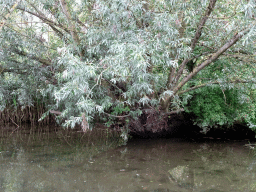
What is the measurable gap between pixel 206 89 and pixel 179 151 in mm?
1800

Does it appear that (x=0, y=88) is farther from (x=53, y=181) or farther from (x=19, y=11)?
(x=53, y=181)

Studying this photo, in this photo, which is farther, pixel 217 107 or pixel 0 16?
pixel 217 107

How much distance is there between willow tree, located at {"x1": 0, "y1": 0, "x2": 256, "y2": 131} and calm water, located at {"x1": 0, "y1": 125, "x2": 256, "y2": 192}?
77 cm

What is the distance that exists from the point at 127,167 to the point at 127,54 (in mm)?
1916

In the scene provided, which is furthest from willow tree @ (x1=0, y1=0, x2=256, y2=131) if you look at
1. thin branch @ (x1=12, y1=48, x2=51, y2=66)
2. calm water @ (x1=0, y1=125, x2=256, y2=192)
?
calm water @ (x1=0, y1=125, x2=256, y2=192)

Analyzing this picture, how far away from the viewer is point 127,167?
430 centimetres

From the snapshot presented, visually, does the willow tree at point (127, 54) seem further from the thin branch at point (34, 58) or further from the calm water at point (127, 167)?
the calm water at point (127, 167)

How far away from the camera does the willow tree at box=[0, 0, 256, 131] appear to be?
13.8 ft

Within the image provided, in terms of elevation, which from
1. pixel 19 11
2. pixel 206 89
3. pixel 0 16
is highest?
pixel 19 11

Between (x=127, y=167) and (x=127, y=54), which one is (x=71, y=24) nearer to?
(x=127, y=54)

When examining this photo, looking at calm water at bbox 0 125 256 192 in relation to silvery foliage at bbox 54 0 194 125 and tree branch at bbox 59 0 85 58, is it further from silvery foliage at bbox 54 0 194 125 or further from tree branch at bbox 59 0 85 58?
tree branch at bbox 59 0 85 58

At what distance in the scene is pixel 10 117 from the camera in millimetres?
8633

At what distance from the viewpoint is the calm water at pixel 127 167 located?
3482mm

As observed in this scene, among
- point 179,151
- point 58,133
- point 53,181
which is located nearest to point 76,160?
point 53,181
